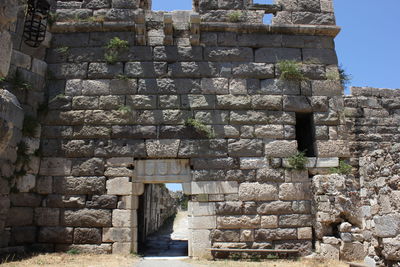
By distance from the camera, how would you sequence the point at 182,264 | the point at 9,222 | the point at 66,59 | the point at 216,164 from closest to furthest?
the point at 182,264
the point at 9,222
the point at 216,164
the point at 66,59

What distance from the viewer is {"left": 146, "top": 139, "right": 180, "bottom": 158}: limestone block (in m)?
7.96

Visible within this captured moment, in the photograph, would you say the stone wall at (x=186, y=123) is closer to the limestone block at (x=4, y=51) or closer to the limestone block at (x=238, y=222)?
the limestone block at (x=238, y=222)

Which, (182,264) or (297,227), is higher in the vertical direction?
(297,227)

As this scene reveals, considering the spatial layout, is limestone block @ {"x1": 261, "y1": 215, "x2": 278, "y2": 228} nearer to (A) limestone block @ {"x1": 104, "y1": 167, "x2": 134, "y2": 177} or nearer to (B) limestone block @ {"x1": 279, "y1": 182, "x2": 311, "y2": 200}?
(B) limestone block @ {"x1": 279, "y1": 182, "x2": 311, "y2": 200}

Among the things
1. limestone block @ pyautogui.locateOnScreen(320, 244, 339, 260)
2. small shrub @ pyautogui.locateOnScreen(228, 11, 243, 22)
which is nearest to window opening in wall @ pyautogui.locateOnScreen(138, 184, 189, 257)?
limestone block @ pyautogui.locateOnScreen(320, 244, 339, 260)

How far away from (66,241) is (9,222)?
1.18 metres

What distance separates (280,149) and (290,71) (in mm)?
1812

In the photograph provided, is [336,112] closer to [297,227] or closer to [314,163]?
[314,163]

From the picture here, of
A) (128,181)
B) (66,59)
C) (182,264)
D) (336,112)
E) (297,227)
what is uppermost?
(66,59)

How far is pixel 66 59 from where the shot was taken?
857 centimetres

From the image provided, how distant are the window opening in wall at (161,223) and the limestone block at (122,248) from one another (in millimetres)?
901

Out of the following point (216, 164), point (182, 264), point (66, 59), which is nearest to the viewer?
point (182, 264)

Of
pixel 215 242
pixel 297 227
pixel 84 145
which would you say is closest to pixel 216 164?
pixel 215 242

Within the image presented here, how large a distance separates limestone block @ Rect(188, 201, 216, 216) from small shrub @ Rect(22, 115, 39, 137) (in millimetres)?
3805
